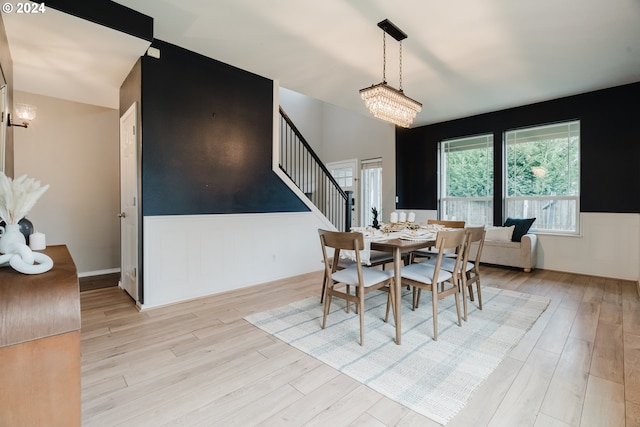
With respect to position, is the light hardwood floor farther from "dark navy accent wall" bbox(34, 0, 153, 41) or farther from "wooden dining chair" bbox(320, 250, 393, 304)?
"dark navy accent wall" bbox(34, 0, 153, 41)

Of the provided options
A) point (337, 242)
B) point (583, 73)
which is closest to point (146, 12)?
point (337, 242)

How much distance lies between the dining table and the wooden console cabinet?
6.36ft

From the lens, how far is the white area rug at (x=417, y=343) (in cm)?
175

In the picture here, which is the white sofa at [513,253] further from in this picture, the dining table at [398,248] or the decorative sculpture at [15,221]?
the decorative sculpture at [15,221]

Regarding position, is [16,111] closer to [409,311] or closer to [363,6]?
[363,6]

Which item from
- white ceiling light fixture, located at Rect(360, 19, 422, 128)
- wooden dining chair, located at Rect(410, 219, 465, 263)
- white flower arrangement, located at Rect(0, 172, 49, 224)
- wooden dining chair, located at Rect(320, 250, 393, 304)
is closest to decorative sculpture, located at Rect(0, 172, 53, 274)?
white flower arrangement, located at Rect(0, 172, 49, 224)

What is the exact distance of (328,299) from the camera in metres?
2.57

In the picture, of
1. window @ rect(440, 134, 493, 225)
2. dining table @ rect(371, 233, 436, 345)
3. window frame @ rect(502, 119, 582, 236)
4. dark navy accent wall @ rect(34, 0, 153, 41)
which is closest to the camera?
dark navy accent wall @ rect(34, 0, 153, 41)

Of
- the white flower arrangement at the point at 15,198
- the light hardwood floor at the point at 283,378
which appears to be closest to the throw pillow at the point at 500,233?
the light hardwood floor at the point at 283,378

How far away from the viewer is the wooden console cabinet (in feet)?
3.10

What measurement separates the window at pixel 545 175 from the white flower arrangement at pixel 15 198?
6066 mm

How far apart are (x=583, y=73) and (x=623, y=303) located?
9.25 feet

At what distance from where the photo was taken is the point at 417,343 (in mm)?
2307

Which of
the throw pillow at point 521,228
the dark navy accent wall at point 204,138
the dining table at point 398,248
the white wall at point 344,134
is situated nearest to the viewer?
the dining table at point 398,248
